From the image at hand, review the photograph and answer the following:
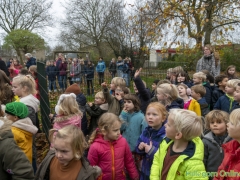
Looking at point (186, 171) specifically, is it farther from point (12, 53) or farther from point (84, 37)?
point (12, 53)

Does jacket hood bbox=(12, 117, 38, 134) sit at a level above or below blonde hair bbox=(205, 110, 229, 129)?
below

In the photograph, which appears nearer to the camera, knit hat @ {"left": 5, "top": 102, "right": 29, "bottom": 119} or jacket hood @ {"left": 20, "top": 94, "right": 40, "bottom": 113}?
knit hat @ {"left": 5, "top": 102, "right": 29, "bottom": 119}

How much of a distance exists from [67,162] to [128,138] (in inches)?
59.0

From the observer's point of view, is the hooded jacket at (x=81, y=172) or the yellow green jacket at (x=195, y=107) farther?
the yellow green jacket at (x=195, y=107)

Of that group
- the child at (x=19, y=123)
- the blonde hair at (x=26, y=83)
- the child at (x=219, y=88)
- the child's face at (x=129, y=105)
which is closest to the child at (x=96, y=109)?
Result: the child's face at (x=129, y=105)

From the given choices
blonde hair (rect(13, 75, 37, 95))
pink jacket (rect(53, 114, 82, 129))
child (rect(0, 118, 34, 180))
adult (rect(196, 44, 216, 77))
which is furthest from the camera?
adult (rect(196, 44, 216, 77))

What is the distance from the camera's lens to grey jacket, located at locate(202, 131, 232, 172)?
2.53 metres

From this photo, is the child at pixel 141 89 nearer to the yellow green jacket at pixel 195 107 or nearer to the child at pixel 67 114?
the yellow green jacket at pixel 195 107

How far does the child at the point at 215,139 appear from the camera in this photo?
8.36 ft

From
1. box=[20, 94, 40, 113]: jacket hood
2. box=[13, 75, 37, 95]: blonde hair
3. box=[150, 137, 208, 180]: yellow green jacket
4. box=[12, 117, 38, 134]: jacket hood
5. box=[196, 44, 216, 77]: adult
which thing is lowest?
box=[150, 137, 208, 180]: yellow green jacket

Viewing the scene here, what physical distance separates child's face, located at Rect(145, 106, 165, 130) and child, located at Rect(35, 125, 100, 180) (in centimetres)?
92

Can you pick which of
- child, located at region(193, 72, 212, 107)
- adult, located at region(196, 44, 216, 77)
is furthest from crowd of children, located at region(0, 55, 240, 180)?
adult, located at region(196, 44, 216, 77)

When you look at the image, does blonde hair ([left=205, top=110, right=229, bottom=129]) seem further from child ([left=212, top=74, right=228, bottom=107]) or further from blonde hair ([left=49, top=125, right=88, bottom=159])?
child ([left=212, top=74, right=228, bottom=107])

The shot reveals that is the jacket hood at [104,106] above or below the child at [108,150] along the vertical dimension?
above
